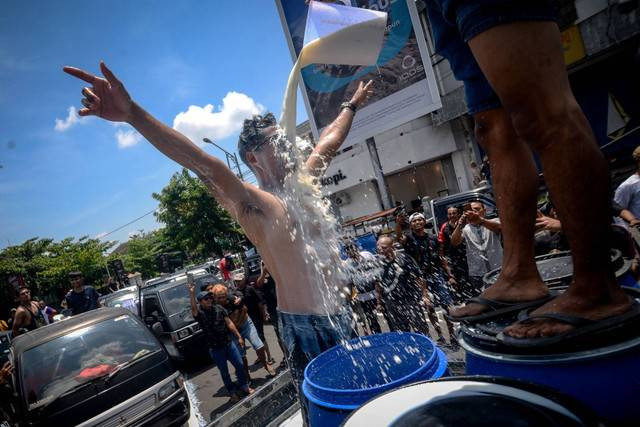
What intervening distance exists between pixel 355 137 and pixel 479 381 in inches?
Answer: 347

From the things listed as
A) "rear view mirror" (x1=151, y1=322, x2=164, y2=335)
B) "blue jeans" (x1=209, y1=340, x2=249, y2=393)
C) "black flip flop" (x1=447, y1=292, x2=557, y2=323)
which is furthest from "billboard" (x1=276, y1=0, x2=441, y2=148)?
"black flip flop" (x1=447, y1=292, x2=557, y2=323)

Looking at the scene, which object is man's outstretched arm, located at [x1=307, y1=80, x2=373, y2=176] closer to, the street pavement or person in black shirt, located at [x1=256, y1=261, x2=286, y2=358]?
the street pavement

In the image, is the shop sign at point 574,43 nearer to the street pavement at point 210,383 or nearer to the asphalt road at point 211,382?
the street pavement at point 210,383

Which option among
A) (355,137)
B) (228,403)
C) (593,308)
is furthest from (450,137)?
(593,308)

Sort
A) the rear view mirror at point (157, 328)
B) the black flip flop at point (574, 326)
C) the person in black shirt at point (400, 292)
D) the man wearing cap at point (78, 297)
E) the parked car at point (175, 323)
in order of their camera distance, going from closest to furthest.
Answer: the black flip flop at point (574, 326) → the person in black shirt at point (400, 292) → the rear view mirror at point (157, 328) → the parked car at point (175, 323) → the man wearing cap at point (78, 297)

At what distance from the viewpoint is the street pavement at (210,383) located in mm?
5700

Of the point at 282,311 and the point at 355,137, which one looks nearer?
the point at 282,311

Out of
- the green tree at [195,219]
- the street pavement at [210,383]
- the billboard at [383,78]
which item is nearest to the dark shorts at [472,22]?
the street pavement at [210,383]

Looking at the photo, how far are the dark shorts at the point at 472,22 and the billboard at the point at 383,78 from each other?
7.31 meters

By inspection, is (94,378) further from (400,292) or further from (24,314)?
(24,314)

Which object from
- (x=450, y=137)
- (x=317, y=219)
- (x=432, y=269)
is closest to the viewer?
(x=317, y=219)

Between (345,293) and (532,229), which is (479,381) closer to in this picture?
(532,229)

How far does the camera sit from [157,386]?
487 centimetres

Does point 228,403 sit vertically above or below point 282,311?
below
